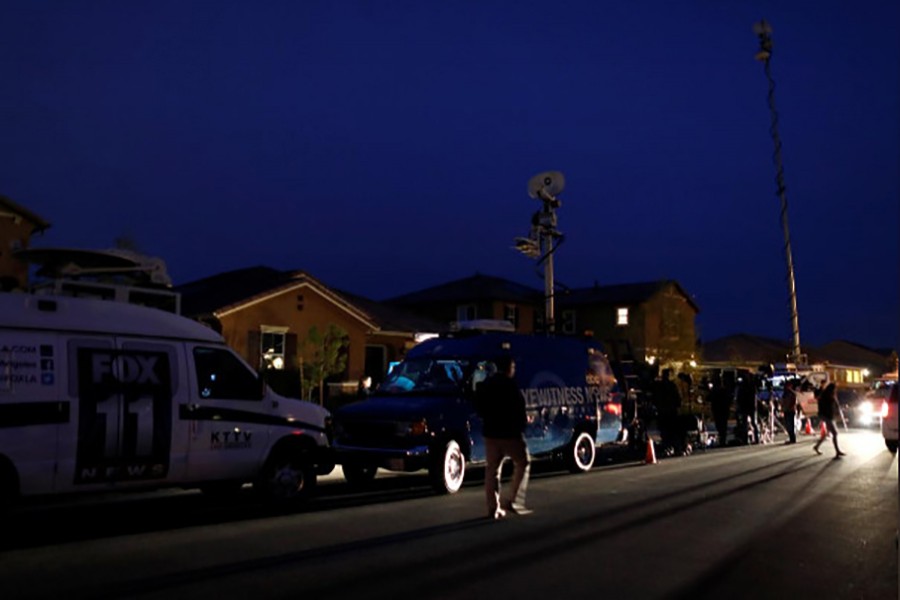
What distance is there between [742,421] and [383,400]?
13627mm

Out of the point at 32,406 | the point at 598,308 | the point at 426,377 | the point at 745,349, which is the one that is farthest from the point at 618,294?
the point at 32,406

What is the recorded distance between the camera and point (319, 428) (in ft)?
36.1

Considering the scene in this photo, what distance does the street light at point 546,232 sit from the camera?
2180 cm

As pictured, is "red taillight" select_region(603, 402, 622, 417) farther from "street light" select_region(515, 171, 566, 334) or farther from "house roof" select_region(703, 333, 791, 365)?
"house roof" select_region(703, 333, 791, 365)

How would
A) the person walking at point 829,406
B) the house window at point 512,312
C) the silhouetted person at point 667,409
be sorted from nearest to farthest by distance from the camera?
the person walking at point 829,406 → the silhouetted person at point 667,409 → the house window at point 512,312

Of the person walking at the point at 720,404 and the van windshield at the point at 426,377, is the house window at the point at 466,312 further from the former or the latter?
the van windshield at the point at 426,377

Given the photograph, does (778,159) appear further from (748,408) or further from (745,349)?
(745,349)

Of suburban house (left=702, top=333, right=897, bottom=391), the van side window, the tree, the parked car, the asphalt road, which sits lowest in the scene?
the asphalt road

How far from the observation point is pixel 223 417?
32.1 ft

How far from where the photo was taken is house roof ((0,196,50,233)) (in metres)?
28.3

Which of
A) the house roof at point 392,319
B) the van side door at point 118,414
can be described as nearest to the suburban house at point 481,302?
the house roof at point 392,319

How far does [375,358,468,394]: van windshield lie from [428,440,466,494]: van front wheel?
3.21 feet

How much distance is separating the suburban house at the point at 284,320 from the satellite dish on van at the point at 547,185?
8.72 m

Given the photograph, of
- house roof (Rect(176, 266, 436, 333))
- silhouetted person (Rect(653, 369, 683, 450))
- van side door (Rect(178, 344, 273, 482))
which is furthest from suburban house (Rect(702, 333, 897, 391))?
van side door (Rect(178, 344, 273, 482))
